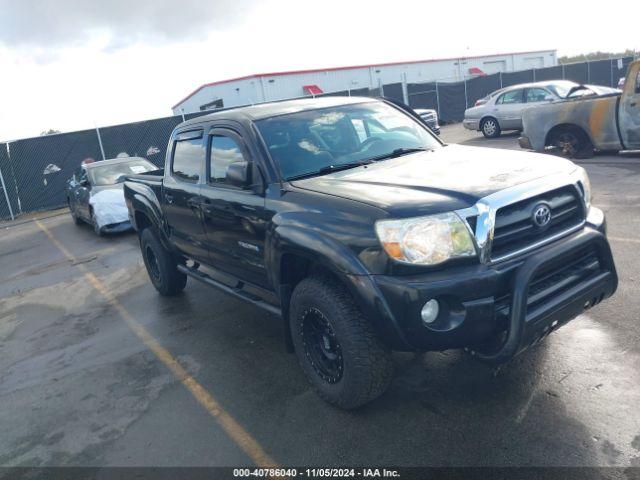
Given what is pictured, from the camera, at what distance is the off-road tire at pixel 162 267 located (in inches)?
243

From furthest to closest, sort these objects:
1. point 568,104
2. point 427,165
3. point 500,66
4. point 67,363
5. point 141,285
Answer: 1. point 500,66
2. point 568,104
3. point 141,285
4. point 67,363
5. point 427,165

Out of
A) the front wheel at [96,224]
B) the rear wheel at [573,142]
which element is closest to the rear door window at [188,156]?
the front wheel at [96,224]

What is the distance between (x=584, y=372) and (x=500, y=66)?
162 feet

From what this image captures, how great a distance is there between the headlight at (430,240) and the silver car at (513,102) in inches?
536

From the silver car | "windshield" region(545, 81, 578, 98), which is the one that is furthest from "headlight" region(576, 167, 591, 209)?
"windshield" region(545, 81, 578, 98)

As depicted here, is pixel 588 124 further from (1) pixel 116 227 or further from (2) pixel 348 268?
(1) pixel 116 227

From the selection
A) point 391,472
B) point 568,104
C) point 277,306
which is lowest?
point 391,472

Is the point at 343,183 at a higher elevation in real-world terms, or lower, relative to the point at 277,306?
higher

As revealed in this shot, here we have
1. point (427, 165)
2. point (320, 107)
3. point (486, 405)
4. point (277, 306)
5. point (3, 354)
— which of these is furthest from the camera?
point (3, 354)

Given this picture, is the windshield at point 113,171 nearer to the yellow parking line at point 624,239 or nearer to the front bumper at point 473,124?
the yellow parking line at point 624,239

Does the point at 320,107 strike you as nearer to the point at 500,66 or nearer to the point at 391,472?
the point at 391,472

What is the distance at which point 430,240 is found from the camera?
2.92 meters

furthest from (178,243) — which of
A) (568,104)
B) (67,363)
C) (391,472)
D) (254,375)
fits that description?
(568,104)

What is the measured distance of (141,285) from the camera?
Result: 729 centimetres
